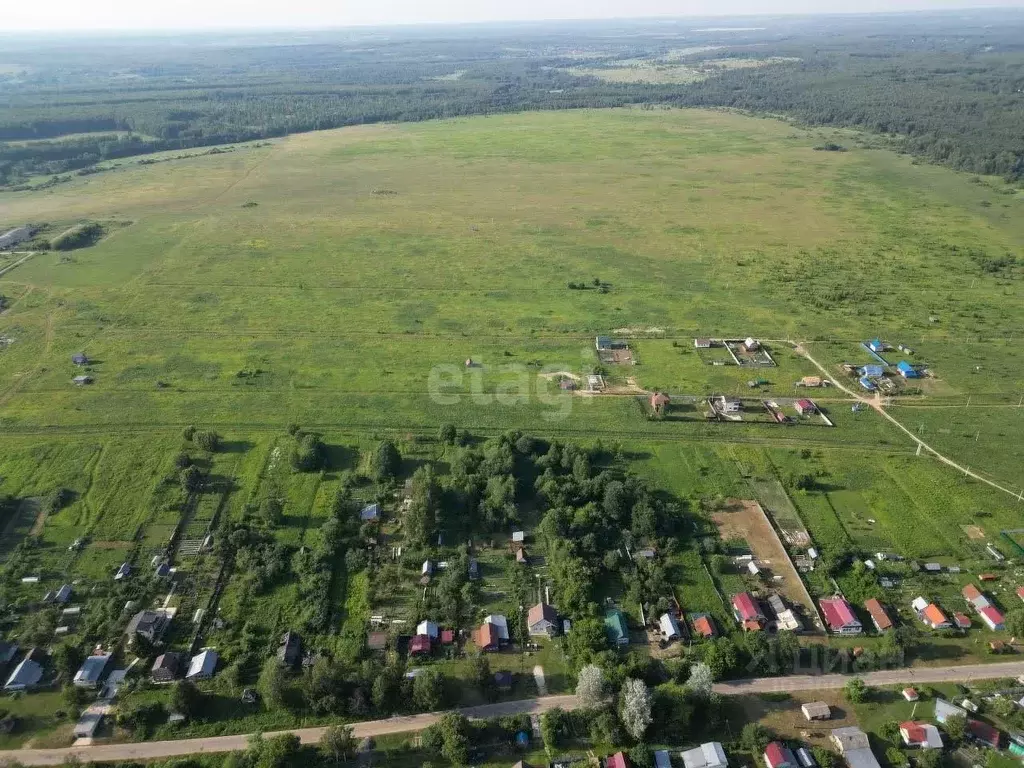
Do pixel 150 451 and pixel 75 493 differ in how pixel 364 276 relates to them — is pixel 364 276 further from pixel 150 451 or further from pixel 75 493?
pixel 75 493

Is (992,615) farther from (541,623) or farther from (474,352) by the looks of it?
(474,352)

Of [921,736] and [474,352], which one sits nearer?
[921,736]

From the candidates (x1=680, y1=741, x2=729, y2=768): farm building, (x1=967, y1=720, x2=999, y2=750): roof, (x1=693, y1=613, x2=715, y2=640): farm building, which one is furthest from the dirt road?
(x1=680, y1=741, x2=729, y2=768): farm building

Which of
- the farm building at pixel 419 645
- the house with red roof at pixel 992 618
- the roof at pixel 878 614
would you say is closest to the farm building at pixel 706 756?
the roof at pixel 878 614

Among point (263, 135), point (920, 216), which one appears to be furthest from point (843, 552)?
point (263, 135)

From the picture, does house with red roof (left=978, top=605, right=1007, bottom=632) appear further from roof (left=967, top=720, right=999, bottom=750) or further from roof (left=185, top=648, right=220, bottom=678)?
roof (left=185, top=648, right=220, bottom=678)

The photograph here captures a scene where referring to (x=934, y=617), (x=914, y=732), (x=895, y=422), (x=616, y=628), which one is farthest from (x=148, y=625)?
(x=895, y=422)
